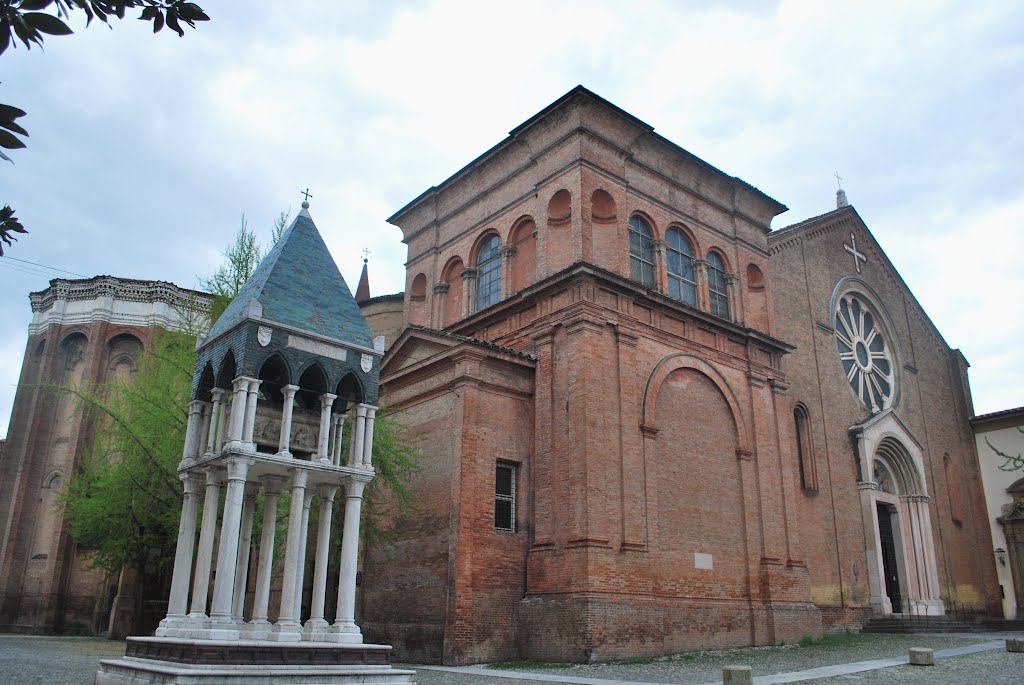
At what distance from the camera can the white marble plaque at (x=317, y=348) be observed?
10.8 metres

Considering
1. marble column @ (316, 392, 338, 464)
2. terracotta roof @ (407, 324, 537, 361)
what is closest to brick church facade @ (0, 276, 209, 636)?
terracotta roof @ (407, 324, 537, 361)

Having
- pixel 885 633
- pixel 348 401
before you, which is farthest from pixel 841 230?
pixel 348 401

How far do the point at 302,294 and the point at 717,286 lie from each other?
562 inches

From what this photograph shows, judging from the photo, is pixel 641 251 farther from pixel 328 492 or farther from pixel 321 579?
pixel 321 579

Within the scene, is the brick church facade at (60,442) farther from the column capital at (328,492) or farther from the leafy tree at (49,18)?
the leafy tree at (49,18)

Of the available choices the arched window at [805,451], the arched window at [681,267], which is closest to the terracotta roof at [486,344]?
the arched window at [681,267]

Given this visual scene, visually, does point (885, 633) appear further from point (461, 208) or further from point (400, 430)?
point (461, 208)

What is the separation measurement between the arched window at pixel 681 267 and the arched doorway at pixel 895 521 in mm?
7969

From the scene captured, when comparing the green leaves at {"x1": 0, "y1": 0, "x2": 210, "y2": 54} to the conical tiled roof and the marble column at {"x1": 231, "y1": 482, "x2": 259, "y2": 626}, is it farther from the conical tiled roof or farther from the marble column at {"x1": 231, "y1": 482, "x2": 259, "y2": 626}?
the marble column at {"x1": 231, "y1": 482, "x2": 259, "y2": 626}

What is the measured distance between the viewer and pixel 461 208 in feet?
76.8

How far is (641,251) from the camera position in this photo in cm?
2083

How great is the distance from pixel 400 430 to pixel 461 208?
7672mm

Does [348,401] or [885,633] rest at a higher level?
[348,401]

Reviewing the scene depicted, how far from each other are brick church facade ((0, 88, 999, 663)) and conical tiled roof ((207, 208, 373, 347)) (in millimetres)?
5906
